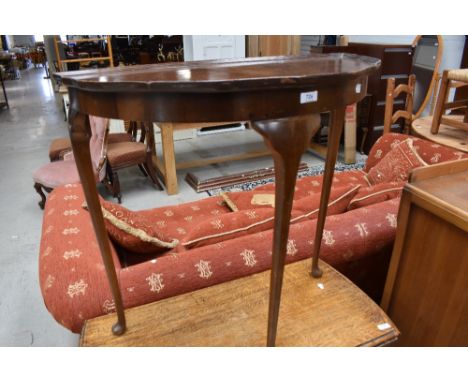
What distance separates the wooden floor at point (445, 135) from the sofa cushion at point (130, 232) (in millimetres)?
1970

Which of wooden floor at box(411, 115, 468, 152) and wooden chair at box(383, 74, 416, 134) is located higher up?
wooden chair at box(383, 74, 416, 134)

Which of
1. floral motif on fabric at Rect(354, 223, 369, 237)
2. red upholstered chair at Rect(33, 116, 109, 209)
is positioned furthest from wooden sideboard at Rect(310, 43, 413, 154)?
floral motif on fabric at Rect(354, 223, 369, 237)

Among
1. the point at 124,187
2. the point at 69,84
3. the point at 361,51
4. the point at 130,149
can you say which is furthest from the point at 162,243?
the point at 361,51

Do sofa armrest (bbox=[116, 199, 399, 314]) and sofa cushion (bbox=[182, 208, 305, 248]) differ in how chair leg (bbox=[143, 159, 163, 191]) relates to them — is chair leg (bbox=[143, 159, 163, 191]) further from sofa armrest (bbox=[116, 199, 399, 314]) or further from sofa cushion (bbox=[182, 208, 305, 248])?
sofa armrest (bbox=[116, 199, 399, 314])

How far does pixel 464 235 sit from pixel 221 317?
69 cm

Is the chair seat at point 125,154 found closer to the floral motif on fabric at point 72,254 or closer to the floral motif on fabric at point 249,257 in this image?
the floral motif on fabric at point 72,254

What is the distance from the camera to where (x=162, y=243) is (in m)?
1.34

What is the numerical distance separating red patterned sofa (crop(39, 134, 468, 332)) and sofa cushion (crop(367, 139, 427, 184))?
454 millimetres

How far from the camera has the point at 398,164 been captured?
75.8 inches

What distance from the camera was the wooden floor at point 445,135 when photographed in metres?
2.34

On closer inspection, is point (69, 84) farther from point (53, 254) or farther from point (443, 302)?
point (443, 302)

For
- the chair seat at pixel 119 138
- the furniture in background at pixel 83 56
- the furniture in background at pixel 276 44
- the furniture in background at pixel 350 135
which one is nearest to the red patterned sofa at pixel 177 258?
the chair seat at pixel 119 138

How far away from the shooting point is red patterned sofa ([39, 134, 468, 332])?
99cm

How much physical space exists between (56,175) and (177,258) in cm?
199
